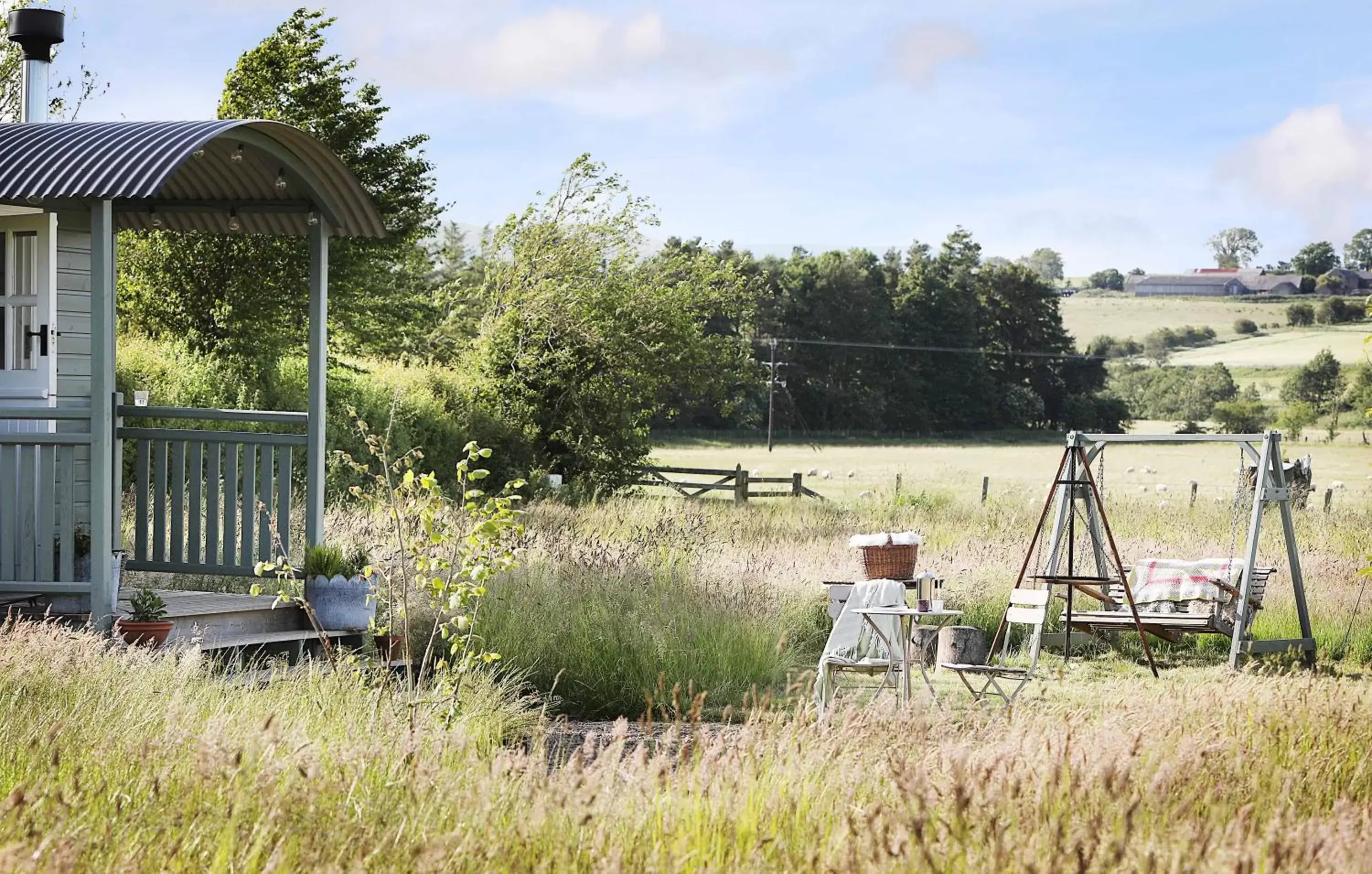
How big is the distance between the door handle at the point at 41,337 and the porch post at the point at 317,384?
146 centimetres

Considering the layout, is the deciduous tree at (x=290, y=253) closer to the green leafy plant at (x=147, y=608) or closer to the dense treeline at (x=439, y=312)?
the dense treeline at (x=439, y=312)

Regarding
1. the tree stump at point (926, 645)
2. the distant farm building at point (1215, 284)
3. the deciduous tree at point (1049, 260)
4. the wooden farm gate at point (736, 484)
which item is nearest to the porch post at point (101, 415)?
the tree stump at point (926, 645)

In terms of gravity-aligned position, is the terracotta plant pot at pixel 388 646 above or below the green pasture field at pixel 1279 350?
below

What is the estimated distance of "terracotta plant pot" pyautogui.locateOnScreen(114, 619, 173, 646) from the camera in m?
7.26

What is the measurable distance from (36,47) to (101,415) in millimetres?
2964

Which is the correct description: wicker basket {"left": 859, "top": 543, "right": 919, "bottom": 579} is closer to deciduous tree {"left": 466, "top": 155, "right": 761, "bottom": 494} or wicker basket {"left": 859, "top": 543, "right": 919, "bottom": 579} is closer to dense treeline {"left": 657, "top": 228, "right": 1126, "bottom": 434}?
deciduous tree {"left": 466, "top": 155, "right": 761, "bottom": 494}

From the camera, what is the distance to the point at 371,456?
55.0 ft

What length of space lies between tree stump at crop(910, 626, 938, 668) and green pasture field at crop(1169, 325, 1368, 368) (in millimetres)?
63592

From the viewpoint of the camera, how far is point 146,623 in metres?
7.32

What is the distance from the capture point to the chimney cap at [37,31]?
8828 millimetres

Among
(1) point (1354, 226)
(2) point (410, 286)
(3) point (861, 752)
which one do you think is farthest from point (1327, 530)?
(1) point (1354, 226)

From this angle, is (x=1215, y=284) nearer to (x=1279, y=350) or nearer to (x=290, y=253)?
(x=1279, y=350)

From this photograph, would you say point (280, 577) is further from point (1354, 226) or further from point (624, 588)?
point (1354, 226)

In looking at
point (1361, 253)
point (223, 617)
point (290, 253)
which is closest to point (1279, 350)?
point (1361, 253)
